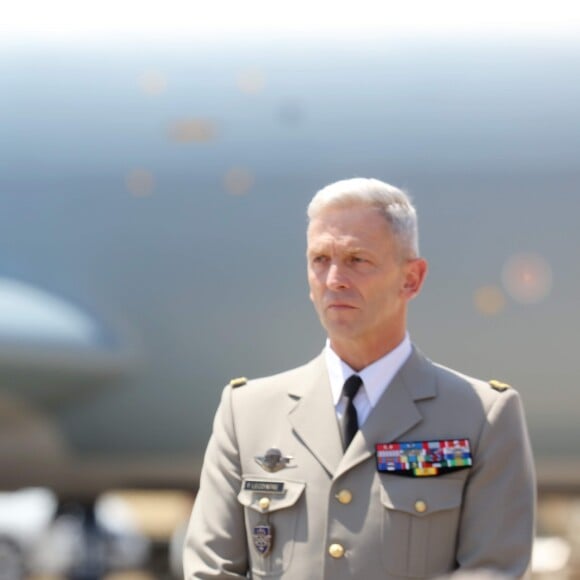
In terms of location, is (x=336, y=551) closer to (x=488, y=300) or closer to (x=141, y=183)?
(x=488, y=300)

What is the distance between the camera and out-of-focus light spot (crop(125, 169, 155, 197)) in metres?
6.18

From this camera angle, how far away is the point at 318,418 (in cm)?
212

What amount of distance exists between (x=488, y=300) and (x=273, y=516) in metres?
4.04

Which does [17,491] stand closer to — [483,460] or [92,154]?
[92,154]

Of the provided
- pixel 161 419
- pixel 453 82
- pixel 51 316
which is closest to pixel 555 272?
pixel 453 82

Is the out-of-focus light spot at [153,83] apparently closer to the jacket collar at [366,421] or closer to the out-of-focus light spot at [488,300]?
the out-of-focus light spot at [488,300]

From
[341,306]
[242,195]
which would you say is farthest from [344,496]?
[242,195]

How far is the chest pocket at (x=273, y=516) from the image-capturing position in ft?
6.72

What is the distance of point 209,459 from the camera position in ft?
7.07

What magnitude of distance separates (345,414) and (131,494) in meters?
4.88

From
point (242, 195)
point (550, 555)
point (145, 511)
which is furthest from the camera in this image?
point (145, 511)

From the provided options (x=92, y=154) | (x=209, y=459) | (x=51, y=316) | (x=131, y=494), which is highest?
(x=92, y=154)

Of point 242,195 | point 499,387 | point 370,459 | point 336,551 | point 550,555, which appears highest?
point 242,195

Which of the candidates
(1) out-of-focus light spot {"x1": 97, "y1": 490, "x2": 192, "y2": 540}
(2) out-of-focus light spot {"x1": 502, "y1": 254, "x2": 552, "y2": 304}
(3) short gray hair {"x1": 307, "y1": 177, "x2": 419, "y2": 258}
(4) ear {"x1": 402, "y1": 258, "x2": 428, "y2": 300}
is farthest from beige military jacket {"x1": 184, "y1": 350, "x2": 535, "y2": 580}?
(1) out-of-focus light spot {"x1": 97, "y1": 490, "x2": 192, "y2": 540}
